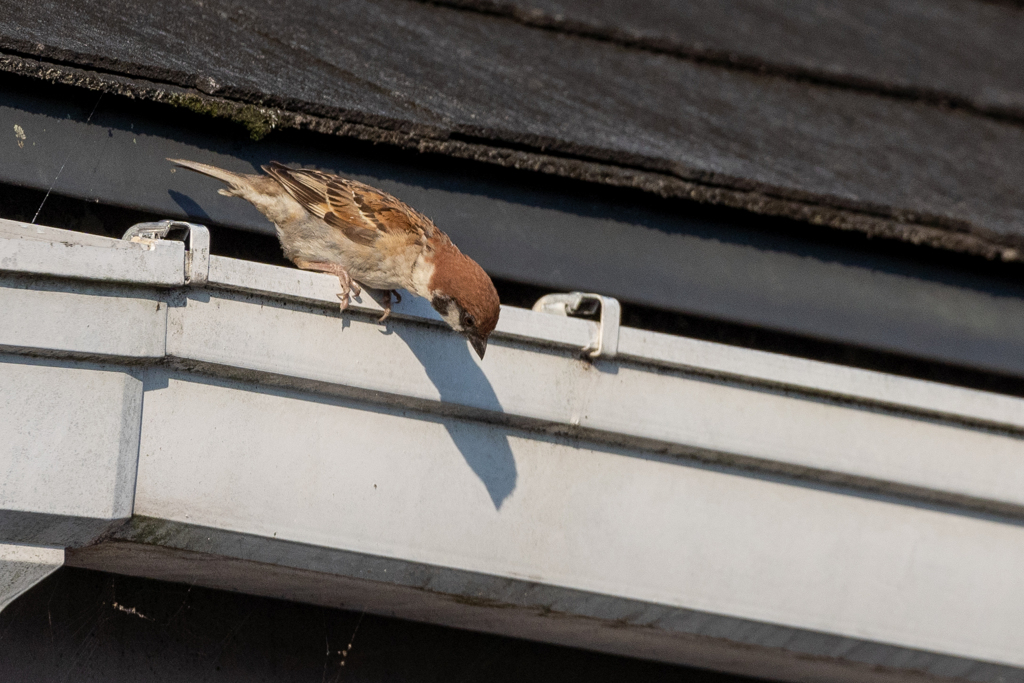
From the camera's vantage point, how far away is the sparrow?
64.7 inches

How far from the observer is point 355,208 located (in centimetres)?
202

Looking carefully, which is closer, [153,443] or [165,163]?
[153,443]

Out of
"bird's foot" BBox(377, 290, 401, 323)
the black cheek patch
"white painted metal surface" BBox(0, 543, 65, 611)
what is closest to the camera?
"white painted metal surface" BBox(0, 543, 65, 611)

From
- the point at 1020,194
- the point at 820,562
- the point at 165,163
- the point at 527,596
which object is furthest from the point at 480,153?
the point at 1020,194

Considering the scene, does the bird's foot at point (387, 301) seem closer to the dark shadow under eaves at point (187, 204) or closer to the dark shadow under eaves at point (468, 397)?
the dark shadow under eaves at point (468, 397)

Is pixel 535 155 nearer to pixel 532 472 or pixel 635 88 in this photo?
pixel 635 88

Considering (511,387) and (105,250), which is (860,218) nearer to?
(511,387)

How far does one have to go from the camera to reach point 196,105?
1.61 meters

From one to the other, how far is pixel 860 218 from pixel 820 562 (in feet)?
2.46

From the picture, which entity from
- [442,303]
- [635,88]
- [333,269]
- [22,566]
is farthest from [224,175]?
[635,88]

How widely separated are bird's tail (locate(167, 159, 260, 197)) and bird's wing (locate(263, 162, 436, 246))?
0.06 metres

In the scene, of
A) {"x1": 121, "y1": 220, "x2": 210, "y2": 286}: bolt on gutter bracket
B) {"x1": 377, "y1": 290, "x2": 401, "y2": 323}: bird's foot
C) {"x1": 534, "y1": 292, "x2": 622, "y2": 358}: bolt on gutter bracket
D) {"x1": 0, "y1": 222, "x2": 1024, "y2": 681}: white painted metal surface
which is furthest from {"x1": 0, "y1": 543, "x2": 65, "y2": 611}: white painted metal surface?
{"x1": 534, "y1": 292, "x2": 622, "y2": 358}: bolt on gutter bracket

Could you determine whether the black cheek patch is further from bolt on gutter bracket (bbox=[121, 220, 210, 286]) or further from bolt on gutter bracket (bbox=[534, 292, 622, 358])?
bolt on gutter bracket (bbox=[121, 220, 210, 286])

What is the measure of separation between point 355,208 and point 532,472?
775mm
